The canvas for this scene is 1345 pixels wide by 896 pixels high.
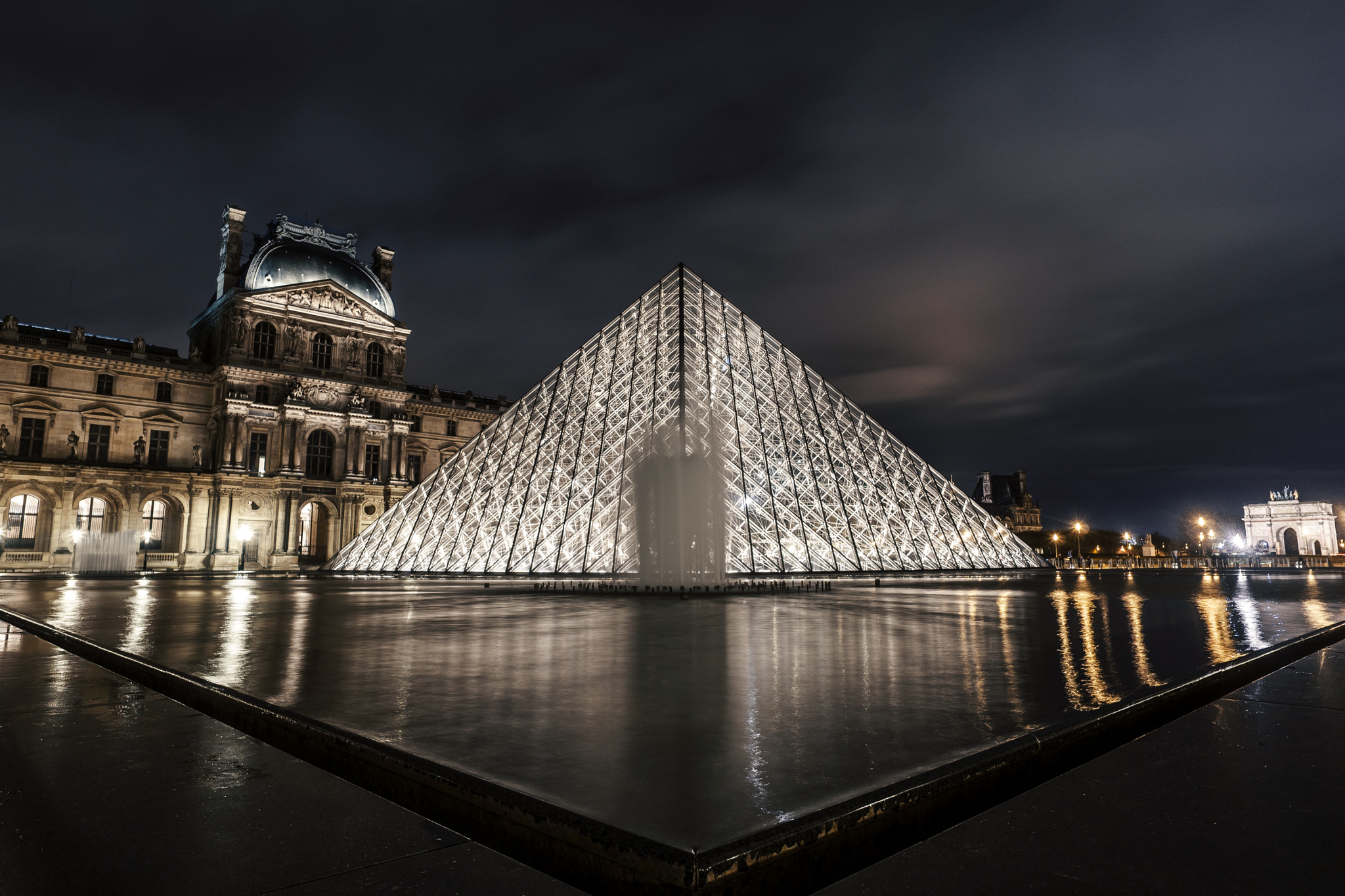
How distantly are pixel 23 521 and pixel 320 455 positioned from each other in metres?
13.5

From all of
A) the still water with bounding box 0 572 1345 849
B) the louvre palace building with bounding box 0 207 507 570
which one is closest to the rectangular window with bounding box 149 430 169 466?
the louvre palace building with bounding box 0 207 507 570

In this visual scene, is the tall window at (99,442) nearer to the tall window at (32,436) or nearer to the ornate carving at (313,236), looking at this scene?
the tall window at (32,436)

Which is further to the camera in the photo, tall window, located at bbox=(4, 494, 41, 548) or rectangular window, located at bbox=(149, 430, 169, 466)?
rectangular window, located at bbox=(149, 430, 169, 466)

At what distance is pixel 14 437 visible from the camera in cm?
3597

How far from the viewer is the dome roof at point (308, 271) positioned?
4294cm

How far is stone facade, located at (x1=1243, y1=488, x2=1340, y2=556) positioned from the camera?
71375 millimetres

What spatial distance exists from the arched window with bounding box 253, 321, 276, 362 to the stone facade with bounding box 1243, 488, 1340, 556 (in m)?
89.6

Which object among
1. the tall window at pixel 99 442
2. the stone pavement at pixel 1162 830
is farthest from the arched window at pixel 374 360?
the stone pavement at pixel 1162 830

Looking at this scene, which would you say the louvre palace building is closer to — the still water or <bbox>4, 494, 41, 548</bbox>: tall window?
<bbox>4, 494, 41, 548</bbox>: tall window

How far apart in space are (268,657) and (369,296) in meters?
45.1

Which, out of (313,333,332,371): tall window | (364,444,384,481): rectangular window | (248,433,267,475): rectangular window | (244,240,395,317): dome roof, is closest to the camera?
(248,433,267,475): rectangular window

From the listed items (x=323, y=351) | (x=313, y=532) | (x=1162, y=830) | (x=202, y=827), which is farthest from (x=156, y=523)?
(x=1162, y=830)

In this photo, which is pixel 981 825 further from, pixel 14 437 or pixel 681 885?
pixel 14 437

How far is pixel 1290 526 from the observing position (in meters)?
74.2
